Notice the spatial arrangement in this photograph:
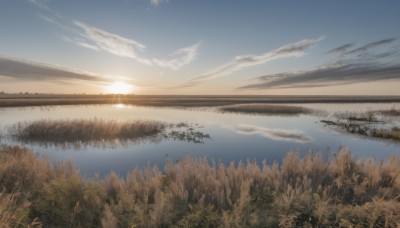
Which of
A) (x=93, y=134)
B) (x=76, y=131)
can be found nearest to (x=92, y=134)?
(x=93, y=134)

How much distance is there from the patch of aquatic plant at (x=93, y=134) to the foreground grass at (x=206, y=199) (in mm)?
10886

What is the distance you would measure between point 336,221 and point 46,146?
1936 centimetres

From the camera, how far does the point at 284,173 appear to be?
9.48 metres

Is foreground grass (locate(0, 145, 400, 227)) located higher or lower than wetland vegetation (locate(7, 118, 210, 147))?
higher

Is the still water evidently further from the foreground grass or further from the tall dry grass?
the foreground grass

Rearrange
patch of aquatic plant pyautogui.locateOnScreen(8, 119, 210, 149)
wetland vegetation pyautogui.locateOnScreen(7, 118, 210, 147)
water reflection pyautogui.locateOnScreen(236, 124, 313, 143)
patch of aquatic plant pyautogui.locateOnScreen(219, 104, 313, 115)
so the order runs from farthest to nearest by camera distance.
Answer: patch of aquatic plant pyautogui.locateOnScreen(219, 104, 313, 115) → water reflection pyautogui.locateOnScreen(236, 124, 313, 143) → wetland vegetation pyautogui.locateOnScreen(7, 118, 210, 147) → patch of aquatic plant pyautogui.locateOnScreen(8, 119, 210, 149)

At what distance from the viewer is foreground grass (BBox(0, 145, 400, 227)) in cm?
575

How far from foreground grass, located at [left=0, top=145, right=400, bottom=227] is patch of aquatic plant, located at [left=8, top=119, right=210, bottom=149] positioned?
10.9 m

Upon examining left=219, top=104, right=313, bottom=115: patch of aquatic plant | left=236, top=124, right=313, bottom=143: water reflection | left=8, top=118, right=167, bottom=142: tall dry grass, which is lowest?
left=236, top=124, right=313, bottom=143: water reflection

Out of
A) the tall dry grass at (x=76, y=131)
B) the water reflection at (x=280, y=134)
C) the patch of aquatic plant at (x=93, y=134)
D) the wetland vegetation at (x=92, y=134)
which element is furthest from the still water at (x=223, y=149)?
the tall dry grass at (x=76, y=131)

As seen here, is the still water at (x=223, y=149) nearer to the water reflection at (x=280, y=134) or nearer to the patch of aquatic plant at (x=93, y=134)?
A: the water reflection at (x=280, y=134)

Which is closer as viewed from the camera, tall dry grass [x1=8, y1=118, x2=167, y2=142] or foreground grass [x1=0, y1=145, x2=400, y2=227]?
foreground grass [x1=0, y1=145, x2=400, y2=227]

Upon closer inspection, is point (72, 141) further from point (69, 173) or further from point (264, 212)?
point (264, 212)

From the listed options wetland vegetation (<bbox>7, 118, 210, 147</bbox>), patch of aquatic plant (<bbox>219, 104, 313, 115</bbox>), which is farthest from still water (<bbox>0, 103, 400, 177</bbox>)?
patch of aquatic plant (<bbox>219, 104, 313, 115</bbox>)
